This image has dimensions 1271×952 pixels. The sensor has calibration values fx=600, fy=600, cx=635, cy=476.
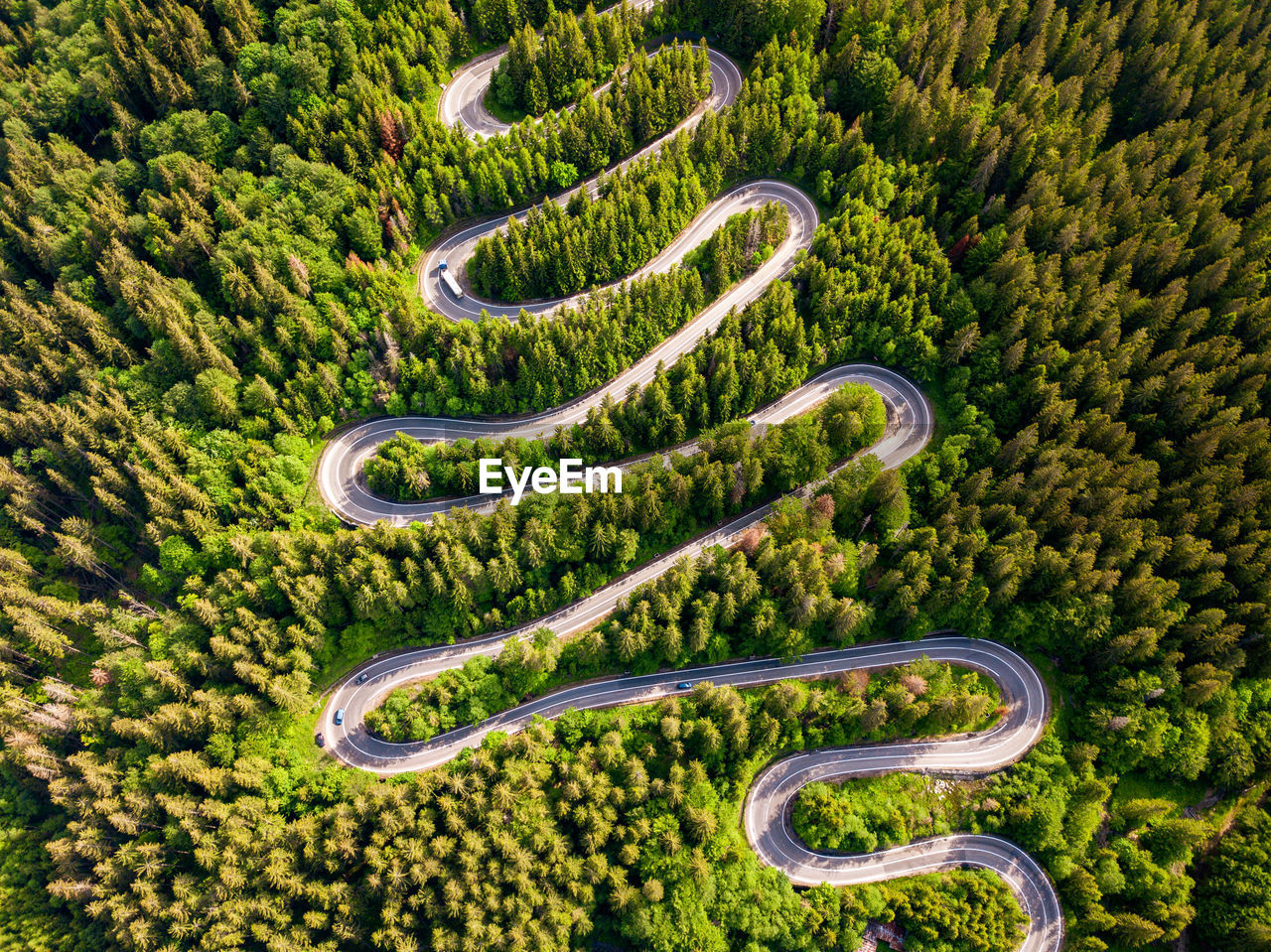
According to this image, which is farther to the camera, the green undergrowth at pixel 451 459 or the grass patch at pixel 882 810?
the green undergrowth at pixel 451 459

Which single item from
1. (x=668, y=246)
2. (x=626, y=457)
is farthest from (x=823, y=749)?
(x=668, y=246)

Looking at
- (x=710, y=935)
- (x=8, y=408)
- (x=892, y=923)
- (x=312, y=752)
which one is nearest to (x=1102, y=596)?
(x=892, y=923)

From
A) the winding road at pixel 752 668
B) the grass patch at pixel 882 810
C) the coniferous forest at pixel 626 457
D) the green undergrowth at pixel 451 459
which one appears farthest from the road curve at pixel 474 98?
the grass patch at pixel 882 810

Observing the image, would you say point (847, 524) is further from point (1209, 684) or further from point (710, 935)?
point (710, 935)

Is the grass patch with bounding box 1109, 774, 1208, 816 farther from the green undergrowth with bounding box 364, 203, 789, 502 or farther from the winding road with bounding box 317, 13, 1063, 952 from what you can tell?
the green undergrowth with bounding box 364, 203, 789, 502

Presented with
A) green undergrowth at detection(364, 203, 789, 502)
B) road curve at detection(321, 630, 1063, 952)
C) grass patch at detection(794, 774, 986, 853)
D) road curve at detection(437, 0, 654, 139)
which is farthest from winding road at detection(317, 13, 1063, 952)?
road curve at detection(437, 0, 654, 139)

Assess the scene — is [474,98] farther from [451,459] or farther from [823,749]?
[823,749]

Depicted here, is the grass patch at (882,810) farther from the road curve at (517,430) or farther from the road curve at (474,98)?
the road curve at (474,98)
